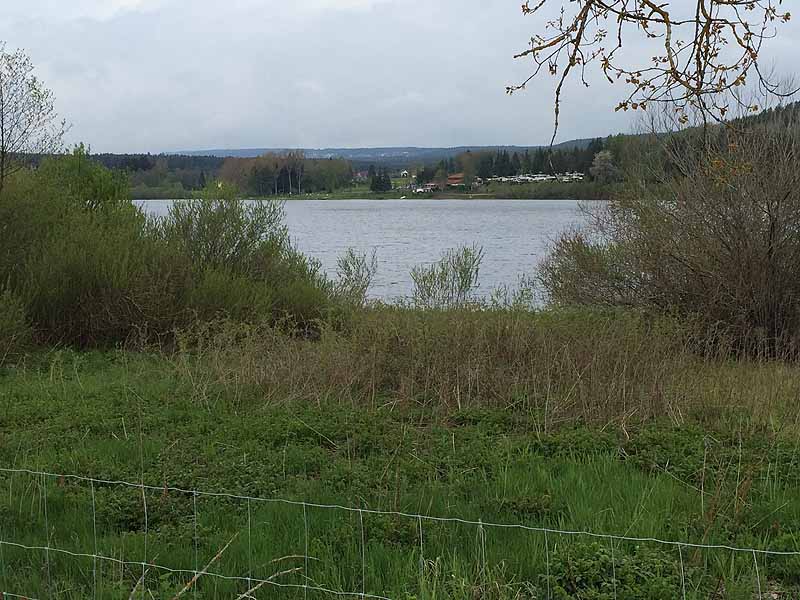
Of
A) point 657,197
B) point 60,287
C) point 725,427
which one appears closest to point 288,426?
point 725,427

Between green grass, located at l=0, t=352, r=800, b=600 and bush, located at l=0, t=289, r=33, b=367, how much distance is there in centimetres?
392

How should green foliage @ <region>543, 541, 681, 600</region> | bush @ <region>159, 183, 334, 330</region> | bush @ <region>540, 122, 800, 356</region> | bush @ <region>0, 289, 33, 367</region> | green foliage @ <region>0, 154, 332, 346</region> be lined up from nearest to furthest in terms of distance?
green foliage @ <region>543, 541, 681, 600</region> → bush @ <region>0, 289, 33, 367</region> → bush @ <region>540, 122, 800, 356</region> → green foliage @ <region>0, 154, 332, 346</region> → bush @ <region>159, 183, 334, 330</region>

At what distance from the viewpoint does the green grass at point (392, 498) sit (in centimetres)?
432

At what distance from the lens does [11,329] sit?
12.4m

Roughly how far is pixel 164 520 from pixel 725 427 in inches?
185

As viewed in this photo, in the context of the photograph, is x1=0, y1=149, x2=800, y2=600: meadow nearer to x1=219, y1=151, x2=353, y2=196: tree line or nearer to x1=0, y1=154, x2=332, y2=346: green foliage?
x1=0, y1=154, x2=332, y2=346: green foliage

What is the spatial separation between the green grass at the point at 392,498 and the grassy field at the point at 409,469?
0.02 metres

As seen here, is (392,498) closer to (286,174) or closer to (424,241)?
(286,174)

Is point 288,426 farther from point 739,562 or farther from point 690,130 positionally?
point 690,130

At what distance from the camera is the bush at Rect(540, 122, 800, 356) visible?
43.9 ft

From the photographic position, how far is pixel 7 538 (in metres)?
4.97

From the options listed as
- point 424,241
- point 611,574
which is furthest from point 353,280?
point 424,241

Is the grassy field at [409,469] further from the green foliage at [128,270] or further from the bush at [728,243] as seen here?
the green foliage at [128,270]

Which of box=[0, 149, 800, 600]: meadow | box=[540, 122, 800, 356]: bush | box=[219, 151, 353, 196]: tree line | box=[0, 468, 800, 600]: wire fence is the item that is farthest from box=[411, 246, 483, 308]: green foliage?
box=[0, 468, 800, 600]: wire fence
